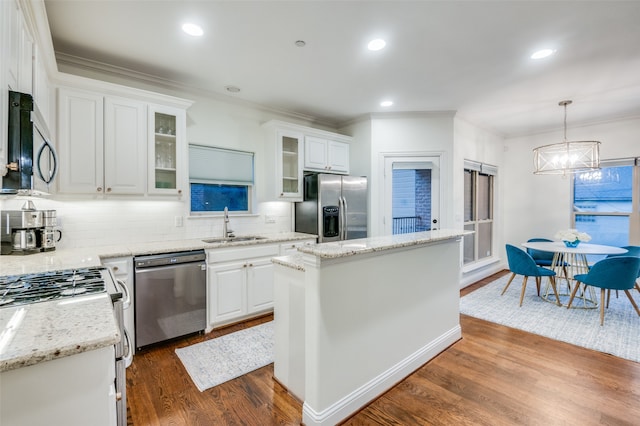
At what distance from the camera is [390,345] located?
7.41ft

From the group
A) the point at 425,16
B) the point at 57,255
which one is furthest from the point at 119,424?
the point at 425,16

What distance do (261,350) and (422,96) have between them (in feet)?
11.5

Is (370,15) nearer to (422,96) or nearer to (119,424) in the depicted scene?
(422,96)

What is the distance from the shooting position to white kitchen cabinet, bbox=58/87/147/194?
2604 millimetres

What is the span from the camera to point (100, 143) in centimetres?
275

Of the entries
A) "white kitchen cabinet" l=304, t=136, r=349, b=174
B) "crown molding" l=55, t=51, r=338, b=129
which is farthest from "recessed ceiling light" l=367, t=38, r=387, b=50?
"crown molding" l=55, t=51, r=338, b=129

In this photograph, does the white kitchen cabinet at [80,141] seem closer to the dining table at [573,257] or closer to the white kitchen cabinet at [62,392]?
the white kitchen cabinet at [62,392]

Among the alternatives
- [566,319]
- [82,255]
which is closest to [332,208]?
[82,255]

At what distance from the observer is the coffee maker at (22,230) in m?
2.25

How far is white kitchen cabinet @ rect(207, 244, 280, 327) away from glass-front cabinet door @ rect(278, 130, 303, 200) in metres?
0.90

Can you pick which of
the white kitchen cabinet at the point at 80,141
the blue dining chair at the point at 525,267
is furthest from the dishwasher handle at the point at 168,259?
the blue dining chair at the point at 525,267

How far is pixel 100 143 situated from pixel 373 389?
3098 millimetres

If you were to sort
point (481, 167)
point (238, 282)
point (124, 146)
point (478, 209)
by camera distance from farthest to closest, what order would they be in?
point (478, 209) → point (481, 167) → point (238, 282) → point (124, 146)

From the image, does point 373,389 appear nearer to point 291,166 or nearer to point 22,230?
point 22,230
